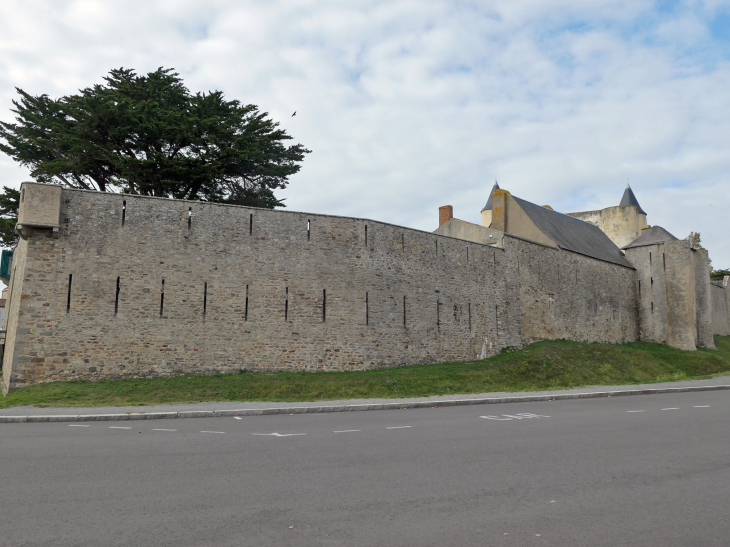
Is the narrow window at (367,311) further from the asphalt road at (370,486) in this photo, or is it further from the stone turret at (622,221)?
the stone turret at (622,221)

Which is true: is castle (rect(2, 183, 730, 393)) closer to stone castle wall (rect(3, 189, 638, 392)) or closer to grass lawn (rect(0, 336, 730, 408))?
stone castle wall (rect(3, 189, 638, 392))

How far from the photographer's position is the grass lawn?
49.3 ft

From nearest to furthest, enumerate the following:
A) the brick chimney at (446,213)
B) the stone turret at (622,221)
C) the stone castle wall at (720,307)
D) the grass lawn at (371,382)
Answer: the grass lawn at (371,382), the brick chimney at (446,213), the stone turret at (622,221), the stone castle wall at (720,307)

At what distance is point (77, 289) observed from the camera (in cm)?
1706

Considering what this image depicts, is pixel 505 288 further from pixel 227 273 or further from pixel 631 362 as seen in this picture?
pixel 227 273

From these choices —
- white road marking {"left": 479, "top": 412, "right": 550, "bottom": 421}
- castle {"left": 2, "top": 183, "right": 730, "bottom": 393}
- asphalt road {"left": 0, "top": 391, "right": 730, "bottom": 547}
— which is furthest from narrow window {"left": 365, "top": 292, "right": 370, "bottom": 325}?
asphalt road {"left": 0, "top": 391, "right": 730, "bottom": 547}

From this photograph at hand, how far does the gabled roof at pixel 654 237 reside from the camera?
41031 millimetres

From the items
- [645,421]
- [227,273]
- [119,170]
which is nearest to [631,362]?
[645,421]

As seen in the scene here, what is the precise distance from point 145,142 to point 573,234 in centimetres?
3040

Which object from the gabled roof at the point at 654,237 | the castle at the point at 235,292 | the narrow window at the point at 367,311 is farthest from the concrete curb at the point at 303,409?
the gabled roof at the point at 654,237

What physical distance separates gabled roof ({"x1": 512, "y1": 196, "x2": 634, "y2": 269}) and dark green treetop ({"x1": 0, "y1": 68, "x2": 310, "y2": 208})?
60.1ft

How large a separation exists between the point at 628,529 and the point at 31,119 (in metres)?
32.0

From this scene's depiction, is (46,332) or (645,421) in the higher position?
(46,332)

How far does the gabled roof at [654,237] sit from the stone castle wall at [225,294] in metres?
23.3
